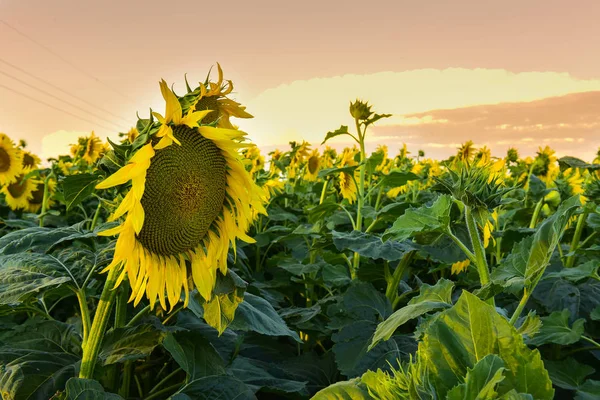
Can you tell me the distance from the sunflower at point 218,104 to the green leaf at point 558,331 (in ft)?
3.40

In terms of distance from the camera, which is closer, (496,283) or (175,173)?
(496,283)

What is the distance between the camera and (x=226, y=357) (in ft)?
5.48

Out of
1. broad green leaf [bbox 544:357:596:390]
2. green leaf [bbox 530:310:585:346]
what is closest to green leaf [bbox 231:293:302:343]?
green leaf [bbox 530:310:585:346]

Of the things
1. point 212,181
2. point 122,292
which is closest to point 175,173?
point 212,181

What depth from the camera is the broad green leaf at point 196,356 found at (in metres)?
1.46

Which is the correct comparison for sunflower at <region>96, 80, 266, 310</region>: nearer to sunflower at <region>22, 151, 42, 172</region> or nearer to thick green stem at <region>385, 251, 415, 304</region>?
thick green stem at <region>385, 251, 415, 304</region>

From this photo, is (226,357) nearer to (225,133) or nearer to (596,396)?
(225,133)

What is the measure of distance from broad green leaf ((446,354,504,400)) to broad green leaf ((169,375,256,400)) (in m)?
1.02

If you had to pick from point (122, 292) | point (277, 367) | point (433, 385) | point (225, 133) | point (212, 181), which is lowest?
point (277, 367)

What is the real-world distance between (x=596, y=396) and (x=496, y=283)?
54 cm

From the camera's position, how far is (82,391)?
1.21 metres

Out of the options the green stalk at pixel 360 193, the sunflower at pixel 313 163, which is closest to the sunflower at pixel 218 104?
the green stalk at pixel 360 193

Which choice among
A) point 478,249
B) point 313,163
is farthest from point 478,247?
point 313,163

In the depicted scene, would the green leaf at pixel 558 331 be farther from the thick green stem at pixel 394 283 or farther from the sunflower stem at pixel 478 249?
the thick green stem at pixel 394 283
